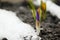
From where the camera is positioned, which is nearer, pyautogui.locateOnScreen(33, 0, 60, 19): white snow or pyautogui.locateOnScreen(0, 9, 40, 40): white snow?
pyautogui.locateOnScreen(0, 9, 40, 40): white snow

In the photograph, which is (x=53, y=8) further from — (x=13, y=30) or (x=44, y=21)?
(x=13, y=30)

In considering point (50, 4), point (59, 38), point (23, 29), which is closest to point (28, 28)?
point (23, 29)

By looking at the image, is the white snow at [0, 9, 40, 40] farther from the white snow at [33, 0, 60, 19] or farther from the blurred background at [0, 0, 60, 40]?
the white snow at [33, 0, 60, 19]

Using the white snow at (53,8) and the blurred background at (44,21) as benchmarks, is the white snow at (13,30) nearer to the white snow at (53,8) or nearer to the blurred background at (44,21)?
the blurred background at (44,21)

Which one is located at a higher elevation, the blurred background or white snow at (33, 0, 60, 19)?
white snow at (33, 0, 60, 19)

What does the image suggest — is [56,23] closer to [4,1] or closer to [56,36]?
[56,36]

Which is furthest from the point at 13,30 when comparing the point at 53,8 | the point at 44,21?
the point at 53,8

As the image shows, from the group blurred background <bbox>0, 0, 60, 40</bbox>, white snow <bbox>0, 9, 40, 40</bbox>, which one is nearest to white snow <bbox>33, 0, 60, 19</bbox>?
blurred background <bbox>0, 0, 60, 40</bbox>

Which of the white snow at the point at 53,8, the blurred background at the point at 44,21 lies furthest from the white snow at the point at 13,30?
the white snow at the point at 53,8

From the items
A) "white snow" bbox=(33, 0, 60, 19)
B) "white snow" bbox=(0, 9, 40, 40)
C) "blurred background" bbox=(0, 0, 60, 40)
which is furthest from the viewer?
"white snow" bbox=(33, 0, 60, 19)
